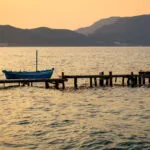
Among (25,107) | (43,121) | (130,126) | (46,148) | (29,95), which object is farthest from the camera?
(29,95)

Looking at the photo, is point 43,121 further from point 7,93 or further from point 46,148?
point 7,93

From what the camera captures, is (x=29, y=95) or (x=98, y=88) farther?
(x=98, y=88)

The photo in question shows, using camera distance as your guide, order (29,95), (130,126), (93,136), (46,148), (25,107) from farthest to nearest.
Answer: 1. (29,95)
2. (25,107)
3. (130,126)
4. (93,136)
5. (46,148)

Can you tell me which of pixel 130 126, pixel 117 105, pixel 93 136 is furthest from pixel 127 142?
pixel 117 105

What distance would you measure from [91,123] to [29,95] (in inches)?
683

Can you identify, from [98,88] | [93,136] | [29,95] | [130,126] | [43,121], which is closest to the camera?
[93,136]

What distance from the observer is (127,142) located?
23.9 metres

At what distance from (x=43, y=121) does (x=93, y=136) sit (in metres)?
5.91

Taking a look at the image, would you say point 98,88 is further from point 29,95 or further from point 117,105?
point 117,105

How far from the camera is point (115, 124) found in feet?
94.2

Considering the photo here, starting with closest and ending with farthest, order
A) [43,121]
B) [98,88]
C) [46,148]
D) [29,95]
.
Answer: [46,148] < [43,121] < [29,95] < [98,88]

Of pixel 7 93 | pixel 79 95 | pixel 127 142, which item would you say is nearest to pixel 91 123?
pixel 127 142

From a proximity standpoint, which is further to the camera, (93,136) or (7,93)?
(7,93)

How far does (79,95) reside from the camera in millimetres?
46125
